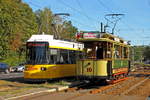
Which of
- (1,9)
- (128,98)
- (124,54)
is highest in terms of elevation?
(1,9)

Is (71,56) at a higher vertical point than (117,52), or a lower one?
lower

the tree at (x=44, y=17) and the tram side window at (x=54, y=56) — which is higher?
the tree at (x=44, y=17)

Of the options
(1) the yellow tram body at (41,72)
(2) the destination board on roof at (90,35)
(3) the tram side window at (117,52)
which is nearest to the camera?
(2) the destination board on roof at (90,35)

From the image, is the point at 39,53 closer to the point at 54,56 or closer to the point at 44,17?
the point at 54,56

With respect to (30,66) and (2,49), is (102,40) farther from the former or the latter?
(2,49)

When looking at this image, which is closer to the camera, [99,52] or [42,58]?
[99,52]

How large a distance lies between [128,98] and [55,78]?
346 inches

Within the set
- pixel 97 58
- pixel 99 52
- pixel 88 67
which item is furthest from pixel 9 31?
pixel 88 67

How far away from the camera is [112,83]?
2230cm

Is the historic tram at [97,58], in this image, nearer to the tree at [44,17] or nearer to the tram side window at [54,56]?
the tram side window at [54,56]

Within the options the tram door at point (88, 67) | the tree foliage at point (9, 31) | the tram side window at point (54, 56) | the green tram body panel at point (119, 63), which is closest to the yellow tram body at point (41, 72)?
the tram side window at point (54, 56)

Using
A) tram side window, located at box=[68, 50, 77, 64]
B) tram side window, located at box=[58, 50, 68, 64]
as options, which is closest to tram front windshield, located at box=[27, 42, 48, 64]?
tram side window, located at box=[58, 50, 68, 64]

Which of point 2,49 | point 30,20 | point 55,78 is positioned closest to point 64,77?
point 55,78

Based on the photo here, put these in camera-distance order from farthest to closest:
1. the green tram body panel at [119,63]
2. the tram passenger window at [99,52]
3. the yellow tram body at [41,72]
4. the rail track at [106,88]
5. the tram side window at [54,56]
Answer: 1. the tram side window at [54,56]
2. the yellow tram body at [41,72]
3. the green tram body panel at [119,63]
4. the tram passenger window at [99,52]
5. the rail track at [106,88]
